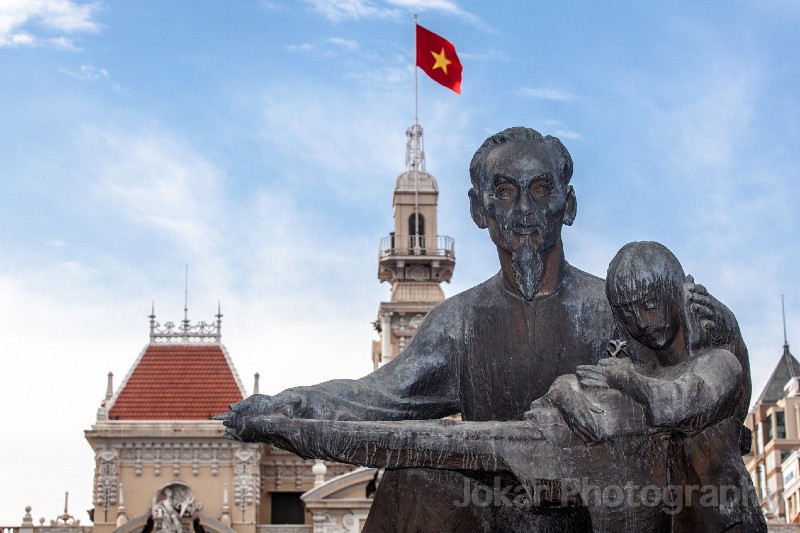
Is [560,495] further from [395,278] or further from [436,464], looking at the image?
[395,278]

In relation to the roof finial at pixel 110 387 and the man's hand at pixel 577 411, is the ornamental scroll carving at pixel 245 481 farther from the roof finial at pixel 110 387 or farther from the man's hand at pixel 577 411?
the man's hand at pixel 577 411

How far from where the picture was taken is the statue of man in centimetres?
655

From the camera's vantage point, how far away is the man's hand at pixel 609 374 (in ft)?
19.9

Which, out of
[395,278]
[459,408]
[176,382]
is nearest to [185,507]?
[176,382]

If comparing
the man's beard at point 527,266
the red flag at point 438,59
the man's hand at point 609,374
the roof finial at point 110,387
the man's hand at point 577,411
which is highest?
the red flag at point 438,59

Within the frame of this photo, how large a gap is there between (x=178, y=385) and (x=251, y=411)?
54.1 metres

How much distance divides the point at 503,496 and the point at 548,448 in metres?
0.46

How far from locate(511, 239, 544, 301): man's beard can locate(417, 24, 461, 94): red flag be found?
5046 cm

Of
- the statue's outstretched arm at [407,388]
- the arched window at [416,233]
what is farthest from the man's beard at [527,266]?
the arched window at [416,233]

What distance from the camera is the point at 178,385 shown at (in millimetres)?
59844

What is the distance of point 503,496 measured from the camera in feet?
21.5

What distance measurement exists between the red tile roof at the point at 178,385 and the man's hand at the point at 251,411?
51288 millimetres

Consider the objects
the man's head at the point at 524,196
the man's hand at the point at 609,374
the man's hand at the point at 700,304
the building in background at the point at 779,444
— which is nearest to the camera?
the man's hand at the point at 609,374

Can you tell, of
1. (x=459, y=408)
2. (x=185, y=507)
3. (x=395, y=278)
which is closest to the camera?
(x=459, y=408)
